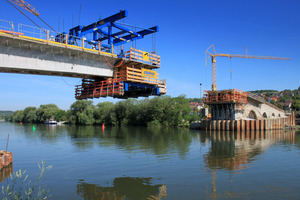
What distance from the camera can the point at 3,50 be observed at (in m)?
15.3

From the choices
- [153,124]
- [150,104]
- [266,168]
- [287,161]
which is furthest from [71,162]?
[150,104]

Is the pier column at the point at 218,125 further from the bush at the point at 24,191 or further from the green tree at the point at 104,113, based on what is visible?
the green tree at the point at 104,113

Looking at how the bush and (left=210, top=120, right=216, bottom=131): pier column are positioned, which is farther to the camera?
(left=210, top=120, right=216, bottom=131): pier column

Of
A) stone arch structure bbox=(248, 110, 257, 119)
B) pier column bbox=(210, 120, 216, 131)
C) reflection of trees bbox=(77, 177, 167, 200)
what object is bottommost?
reflection of trees bbox=(77, 177, 167, 200)

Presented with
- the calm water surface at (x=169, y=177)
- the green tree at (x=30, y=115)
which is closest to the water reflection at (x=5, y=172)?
the calm water surface at (x=169, y=177)

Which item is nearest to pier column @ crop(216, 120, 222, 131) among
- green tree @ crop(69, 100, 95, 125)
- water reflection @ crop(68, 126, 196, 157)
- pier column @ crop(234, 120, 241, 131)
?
pier column @ crop(234, 120, 241, 131)

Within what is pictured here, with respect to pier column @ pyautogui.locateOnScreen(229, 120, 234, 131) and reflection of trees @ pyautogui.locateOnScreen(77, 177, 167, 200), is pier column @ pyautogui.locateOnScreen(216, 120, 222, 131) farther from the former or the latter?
reflection of trees @ pyautogui.locateOnScreen(77, 177, 167, 200)

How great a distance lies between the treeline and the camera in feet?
282

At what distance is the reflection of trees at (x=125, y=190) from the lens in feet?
40.8

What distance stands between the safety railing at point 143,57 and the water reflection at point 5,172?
12.6m

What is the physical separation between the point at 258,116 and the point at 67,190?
6091 cm

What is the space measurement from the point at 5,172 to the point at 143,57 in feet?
45.4

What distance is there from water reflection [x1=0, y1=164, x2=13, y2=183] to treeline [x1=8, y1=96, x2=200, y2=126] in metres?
67.9

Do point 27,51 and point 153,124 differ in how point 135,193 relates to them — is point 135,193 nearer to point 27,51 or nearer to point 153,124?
point 27,51
